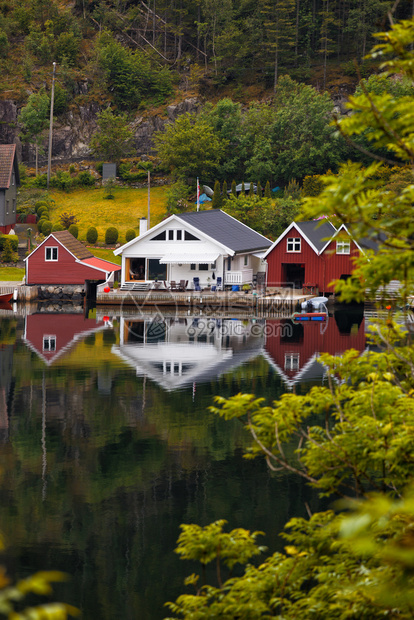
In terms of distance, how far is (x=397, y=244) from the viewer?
692 cm

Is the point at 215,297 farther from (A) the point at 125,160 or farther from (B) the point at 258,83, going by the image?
(B) the point at 258,83

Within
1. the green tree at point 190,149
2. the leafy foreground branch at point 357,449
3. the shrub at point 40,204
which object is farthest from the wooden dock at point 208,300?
the leafy foreground branch at point 357,449

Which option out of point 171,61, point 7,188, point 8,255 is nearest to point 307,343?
point 8,255

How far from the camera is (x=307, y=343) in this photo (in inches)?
1565

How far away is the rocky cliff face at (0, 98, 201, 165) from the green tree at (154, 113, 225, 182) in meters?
12.6

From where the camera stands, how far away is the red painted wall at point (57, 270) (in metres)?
59.0

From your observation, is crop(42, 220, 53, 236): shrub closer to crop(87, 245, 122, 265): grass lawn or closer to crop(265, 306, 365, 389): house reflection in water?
crop(87, 245, 122, 265): grass lawn

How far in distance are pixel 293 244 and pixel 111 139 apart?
38.6m

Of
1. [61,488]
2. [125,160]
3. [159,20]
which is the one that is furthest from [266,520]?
[159,20]

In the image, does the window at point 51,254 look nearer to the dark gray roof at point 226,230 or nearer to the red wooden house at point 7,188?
the dark gray roof at point 226,230

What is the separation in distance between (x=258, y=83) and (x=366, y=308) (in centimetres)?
5496

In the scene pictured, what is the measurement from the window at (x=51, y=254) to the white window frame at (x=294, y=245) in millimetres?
18593

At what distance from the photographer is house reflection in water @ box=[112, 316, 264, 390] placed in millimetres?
31984

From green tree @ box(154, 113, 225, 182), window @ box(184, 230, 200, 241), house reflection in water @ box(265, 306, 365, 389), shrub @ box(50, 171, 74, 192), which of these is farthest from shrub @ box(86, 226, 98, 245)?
house reflection in water @ box(265, 306, 365, 389)
